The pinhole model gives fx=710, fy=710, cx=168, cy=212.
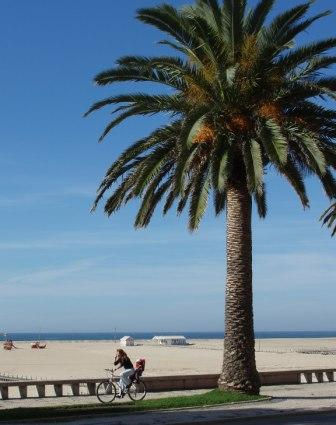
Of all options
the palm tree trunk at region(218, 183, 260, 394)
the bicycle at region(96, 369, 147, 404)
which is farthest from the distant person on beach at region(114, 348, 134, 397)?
the palm tree trunk at region(218, 183, 260, 394)

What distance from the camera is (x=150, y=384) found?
23375 millimetres

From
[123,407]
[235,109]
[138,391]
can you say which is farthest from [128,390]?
[235,109]

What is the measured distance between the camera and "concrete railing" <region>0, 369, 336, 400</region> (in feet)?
71.1

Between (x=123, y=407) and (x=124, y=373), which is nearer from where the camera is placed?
(x=123, y=407)

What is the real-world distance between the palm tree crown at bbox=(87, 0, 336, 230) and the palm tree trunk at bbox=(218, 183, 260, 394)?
2.93 feet

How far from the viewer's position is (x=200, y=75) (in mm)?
19312

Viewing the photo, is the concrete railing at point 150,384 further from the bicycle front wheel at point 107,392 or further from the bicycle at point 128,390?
the bicycle at point 128,390

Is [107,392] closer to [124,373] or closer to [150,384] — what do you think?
[124,373]

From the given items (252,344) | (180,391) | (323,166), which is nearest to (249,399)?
(252,344)

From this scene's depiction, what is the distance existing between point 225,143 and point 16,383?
9445 millimetres

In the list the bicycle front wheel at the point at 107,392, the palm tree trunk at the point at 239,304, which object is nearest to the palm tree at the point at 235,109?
the palm tree trunk at the point at 239,304

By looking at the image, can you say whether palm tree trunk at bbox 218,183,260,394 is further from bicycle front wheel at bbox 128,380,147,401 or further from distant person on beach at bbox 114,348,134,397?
distant person on beach at bbox 114,348,134,397

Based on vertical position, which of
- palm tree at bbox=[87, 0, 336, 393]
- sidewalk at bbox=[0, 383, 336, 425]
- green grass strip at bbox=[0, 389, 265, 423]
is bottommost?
sidewalk at bbox=[0, 383, 336, 425]

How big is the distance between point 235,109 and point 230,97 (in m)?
0.38
